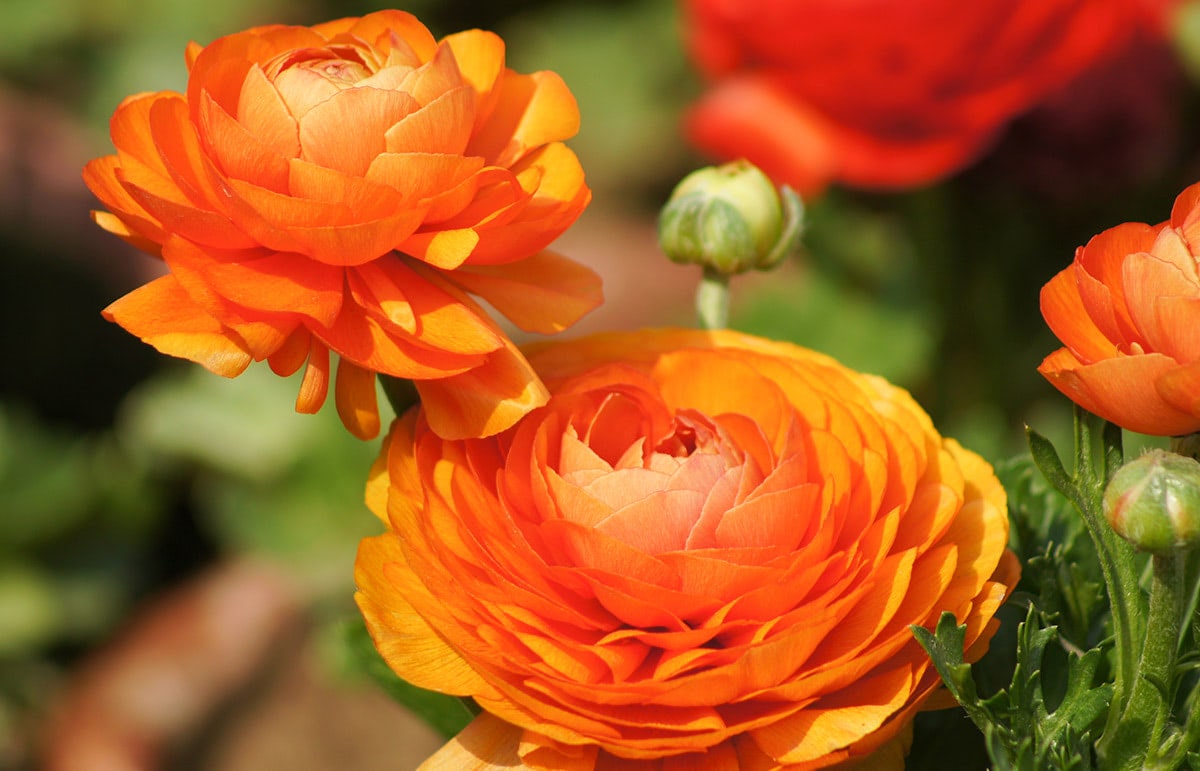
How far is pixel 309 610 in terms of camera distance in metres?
1.41

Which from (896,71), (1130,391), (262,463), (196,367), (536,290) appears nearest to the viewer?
(1130,391)

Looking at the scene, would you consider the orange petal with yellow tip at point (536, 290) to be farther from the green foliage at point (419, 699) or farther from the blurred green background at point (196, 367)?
the blurred green background at point (196, 367)

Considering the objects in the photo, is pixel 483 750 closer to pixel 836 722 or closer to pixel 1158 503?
pixel 836 722

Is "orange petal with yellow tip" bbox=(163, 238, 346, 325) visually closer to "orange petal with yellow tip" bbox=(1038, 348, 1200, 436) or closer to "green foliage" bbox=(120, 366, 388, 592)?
"orange petal with yellow tip" bbox=(1038, 348, 1200, 436)

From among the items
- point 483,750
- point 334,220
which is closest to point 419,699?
point 483,750

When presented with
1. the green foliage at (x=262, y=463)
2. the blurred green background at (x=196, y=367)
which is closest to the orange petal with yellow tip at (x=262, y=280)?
the blurred green background at (x=196, y=367)

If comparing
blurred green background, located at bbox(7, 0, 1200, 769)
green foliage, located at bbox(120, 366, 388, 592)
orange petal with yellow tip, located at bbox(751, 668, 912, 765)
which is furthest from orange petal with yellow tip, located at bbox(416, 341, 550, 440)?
green foliage, located at bbox(120, 366, 388, 592)

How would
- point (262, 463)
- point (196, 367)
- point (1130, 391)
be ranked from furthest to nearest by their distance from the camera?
point (196, 367)
point (262, 463)
point (1130, 391)

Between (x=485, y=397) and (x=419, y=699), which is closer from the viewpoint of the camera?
(x=485, y=397)

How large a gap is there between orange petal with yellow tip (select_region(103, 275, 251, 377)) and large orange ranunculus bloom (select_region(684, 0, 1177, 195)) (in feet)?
1.97

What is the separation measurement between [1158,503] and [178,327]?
0.28 meters

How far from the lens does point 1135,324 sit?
1.19ft

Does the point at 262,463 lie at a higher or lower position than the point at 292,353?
lower

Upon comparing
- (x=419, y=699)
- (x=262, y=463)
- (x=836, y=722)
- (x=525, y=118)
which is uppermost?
(x=525, y=118)
